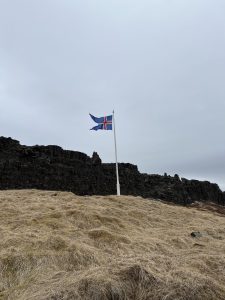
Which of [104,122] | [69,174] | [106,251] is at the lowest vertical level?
[106,251]

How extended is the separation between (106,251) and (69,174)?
66.5 feet

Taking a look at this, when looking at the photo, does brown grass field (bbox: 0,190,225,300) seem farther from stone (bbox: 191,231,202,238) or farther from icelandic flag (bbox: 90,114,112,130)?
icelandic flag (bbox: 90,114,112,130)

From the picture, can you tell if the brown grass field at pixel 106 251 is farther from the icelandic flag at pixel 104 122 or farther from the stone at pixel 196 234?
the icelandic flag at pixel 104 122

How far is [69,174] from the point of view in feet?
103

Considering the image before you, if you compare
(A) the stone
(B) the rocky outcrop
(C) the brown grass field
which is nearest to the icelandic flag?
(B) the rocky outcrop

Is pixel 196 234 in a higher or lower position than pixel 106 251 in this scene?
higher

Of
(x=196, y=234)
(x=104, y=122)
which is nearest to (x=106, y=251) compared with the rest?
(x=196, y=234)

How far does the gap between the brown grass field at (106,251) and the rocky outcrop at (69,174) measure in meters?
8.85

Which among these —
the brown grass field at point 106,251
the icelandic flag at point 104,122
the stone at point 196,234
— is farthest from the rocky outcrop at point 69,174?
the stone at point 196,234

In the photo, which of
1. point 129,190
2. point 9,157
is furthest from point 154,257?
point 129,190

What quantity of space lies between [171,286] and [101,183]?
26254 mm

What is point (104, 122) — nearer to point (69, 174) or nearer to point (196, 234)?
point (69, 174)

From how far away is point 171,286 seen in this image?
7082mm

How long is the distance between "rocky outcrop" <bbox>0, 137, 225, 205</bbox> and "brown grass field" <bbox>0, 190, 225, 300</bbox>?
8.85 metres
